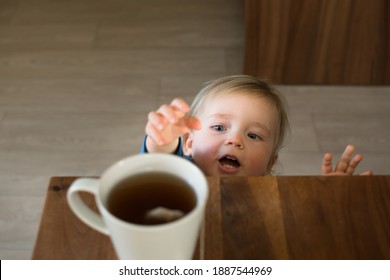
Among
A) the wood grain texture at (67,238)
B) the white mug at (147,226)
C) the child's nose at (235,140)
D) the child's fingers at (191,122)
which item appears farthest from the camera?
the child's nose at (235,140)

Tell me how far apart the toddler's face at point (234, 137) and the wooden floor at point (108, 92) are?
2.12ft

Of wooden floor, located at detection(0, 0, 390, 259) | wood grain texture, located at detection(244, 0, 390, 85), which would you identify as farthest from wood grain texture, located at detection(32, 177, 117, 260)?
wood grain texture, located at detection(244, 0, 390, 85)

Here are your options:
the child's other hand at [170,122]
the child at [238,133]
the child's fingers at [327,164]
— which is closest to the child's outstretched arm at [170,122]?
the child's other hand at [170,122]

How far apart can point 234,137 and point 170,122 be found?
27 centimetres

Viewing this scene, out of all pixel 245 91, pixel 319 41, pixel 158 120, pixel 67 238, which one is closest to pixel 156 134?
pixel 158 120

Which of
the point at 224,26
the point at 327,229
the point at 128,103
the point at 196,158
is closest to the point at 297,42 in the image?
the point at 224,26

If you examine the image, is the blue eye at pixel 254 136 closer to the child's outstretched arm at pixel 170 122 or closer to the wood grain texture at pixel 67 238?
the child's outstretched arm at pixel 170 122

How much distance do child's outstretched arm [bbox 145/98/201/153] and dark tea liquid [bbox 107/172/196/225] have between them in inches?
5.8

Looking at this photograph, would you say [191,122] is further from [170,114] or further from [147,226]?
[147,226]

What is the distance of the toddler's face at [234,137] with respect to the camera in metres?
0.85

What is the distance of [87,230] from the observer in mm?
538

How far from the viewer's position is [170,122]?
23.9 inches

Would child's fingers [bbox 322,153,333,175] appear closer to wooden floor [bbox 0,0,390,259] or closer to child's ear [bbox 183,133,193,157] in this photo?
child's ear [bbox 183,133,193,157]
